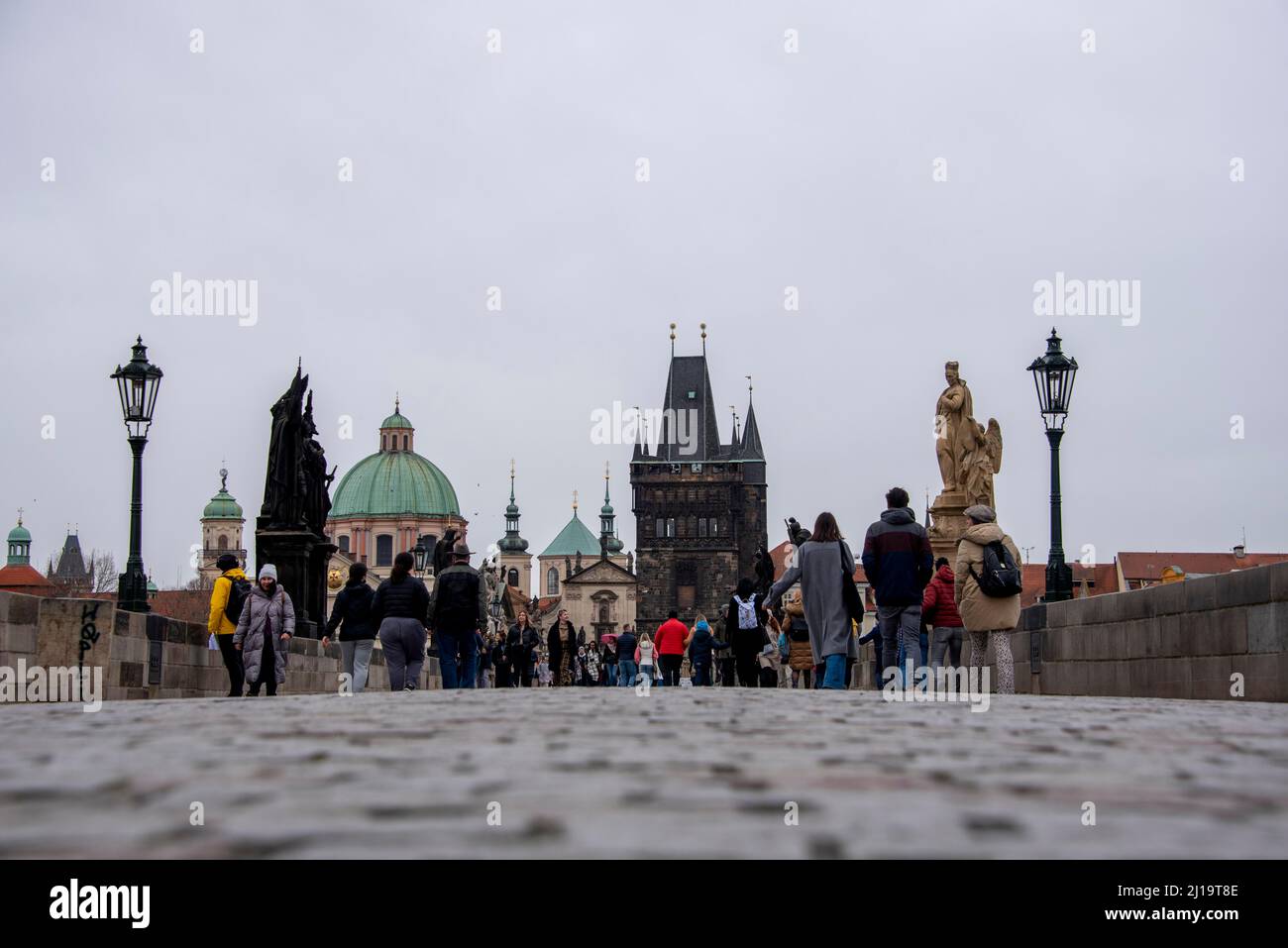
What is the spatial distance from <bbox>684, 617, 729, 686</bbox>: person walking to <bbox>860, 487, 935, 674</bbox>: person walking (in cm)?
1196

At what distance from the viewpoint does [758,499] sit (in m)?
151

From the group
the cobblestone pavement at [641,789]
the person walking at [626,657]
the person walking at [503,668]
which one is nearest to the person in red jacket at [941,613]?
the cobblestone pavement at [641,789]

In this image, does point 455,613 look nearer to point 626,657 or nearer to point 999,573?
point 999,573

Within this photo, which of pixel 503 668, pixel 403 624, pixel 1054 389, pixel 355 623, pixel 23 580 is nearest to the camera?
pixel 403 624

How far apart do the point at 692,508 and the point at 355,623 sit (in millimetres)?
127874

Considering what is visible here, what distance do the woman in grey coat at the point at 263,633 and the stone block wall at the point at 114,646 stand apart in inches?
46.2

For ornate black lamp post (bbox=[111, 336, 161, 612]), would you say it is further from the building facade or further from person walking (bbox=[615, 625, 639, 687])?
the building facade

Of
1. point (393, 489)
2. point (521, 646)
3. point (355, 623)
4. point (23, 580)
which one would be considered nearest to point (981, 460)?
point (355, 623)

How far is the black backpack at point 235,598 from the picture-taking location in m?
16.1

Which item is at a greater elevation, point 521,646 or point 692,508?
point 692,508

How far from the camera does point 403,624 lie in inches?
644

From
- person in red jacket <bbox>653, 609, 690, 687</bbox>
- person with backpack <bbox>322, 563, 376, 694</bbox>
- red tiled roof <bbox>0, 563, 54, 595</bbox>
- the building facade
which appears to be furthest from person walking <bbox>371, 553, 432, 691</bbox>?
the building facade
